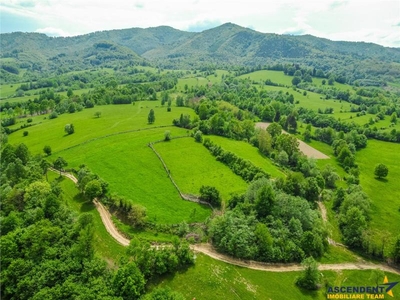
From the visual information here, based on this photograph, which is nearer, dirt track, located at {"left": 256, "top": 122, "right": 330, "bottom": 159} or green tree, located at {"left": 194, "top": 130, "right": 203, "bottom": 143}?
green tree, located at {"left": 194, "top": 130, "right": 203, "bottom": 143}

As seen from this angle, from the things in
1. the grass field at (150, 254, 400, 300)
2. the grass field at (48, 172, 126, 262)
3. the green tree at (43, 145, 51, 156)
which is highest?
the green tree at (43, 145, 51, 156)

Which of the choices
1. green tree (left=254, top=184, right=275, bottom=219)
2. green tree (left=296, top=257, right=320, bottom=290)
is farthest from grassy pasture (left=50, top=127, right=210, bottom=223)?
green tree (left=296, top=257, right=320, bottom=290)

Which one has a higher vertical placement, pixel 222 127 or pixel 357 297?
pixel 222 127

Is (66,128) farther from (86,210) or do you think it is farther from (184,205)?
(184,205)

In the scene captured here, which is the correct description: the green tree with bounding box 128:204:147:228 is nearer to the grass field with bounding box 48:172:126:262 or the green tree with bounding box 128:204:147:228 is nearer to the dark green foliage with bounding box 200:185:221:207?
the grass field with bounding box 48:172:126:262

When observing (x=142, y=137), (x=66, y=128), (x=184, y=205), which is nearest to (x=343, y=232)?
(x=184, y=205)

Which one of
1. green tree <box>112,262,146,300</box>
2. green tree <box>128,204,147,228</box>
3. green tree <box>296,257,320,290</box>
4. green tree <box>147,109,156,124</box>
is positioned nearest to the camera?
green tree <box>112,262,146,300</box>

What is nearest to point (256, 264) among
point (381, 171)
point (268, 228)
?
point (268, 228)
